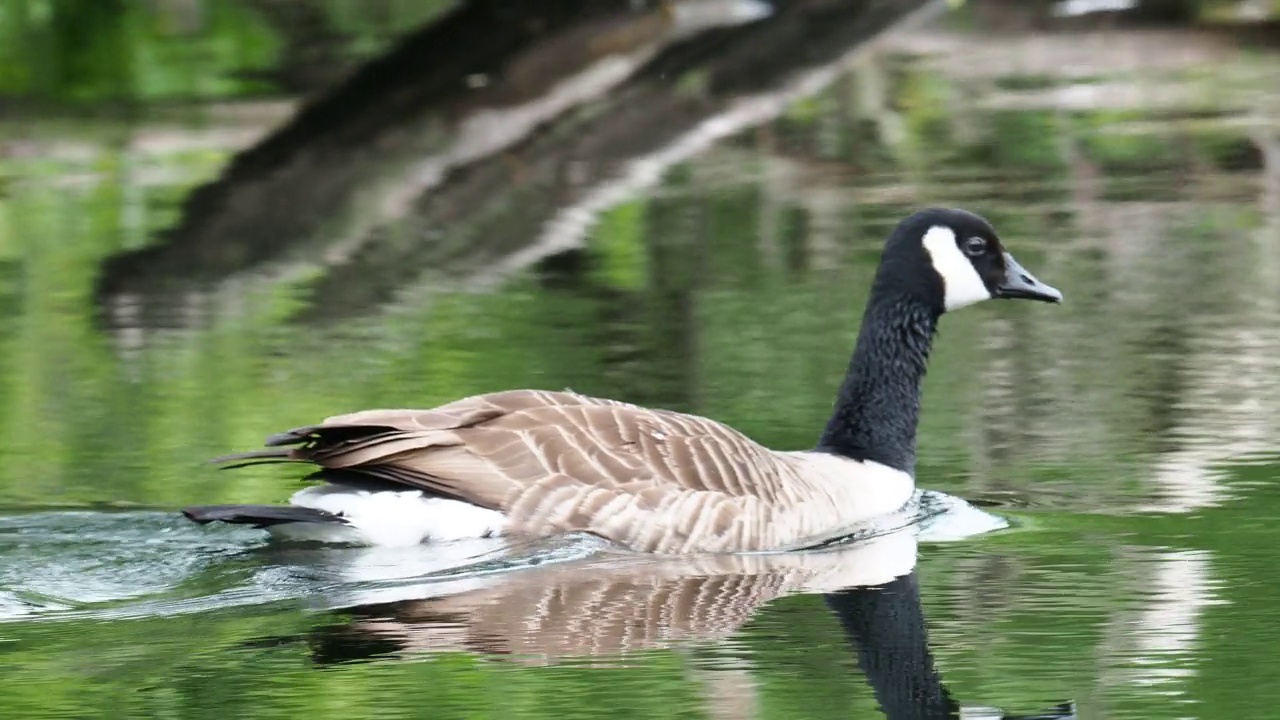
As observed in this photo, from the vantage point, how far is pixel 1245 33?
725 inches

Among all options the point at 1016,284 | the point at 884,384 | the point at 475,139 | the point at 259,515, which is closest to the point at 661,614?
the point at 259,515

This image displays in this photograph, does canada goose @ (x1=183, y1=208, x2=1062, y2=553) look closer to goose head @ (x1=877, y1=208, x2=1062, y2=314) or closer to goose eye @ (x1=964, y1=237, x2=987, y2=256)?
goose head @ (x1=877, y1=208, x2=1062, y2=314)

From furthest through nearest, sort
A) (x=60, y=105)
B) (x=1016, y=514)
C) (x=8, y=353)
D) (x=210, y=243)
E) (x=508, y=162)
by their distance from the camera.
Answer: (x=60, y=105) → (x=508, y=162) → (x=210, y=243) → (x=8, y=353) → (x=1016, y=514)

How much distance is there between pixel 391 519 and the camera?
7.38m

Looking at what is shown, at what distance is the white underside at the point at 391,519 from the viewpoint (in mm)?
7348

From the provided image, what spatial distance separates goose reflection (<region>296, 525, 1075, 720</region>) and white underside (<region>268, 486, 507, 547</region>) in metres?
0.36

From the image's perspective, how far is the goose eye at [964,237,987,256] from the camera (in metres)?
8.62

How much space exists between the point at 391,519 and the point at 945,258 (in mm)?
2555

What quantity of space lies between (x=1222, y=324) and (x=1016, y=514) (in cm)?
317

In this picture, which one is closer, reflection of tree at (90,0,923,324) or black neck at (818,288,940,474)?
black neck at (818,288,940,474)

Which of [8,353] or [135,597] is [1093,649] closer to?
[135,597]

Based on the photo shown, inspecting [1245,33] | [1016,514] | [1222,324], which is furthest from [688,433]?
[1245,33]

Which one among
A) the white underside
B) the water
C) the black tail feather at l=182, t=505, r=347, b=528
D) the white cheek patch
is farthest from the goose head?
the black tail feather at l=182, t=505, r=347, b=528

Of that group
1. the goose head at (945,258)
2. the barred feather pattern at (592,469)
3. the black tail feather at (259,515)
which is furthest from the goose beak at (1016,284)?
the black tail feather at (259,515)
